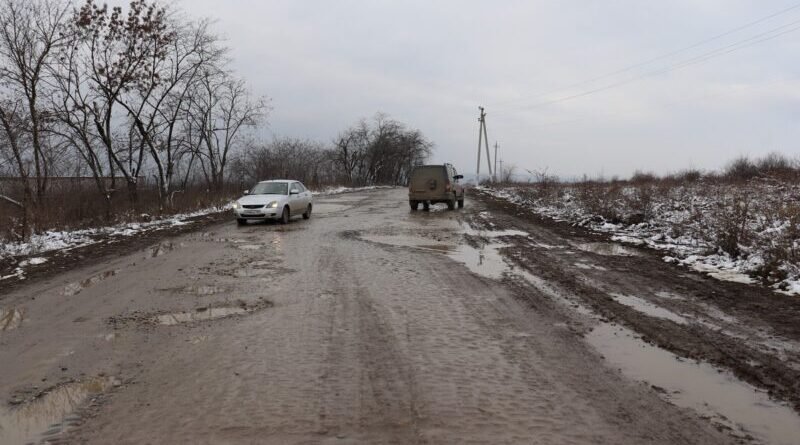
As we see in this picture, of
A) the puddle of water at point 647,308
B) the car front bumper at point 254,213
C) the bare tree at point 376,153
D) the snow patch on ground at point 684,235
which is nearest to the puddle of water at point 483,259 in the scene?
the puddle of water at point 647,308

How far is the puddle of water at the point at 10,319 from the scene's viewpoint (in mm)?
6141

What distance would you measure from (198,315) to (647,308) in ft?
18.5

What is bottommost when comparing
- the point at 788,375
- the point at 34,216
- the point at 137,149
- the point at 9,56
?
the point at 788,375

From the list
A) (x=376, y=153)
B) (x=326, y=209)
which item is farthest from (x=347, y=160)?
(x=326, y=209)

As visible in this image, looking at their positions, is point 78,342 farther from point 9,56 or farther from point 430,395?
point 9,56

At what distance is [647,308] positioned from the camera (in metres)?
6.81

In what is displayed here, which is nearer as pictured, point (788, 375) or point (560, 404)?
point (560, 404)

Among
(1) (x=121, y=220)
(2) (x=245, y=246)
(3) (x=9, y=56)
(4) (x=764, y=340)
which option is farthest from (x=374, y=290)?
(3) (x=9, y=56)

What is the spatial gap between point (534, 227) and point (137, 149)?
1963 cm

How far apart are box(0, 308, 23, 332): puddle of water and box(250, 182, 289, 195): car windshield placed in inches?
476

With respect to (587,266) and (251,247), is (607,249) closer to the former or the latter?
(587,266)

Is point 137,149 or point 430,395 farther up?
point 137,149

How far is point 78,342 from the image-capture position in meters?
5.45

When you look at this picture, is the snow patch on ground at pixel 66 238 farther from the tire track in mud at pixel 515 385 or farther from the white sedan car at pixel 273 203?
the tire track in mud at pixel 515 385
